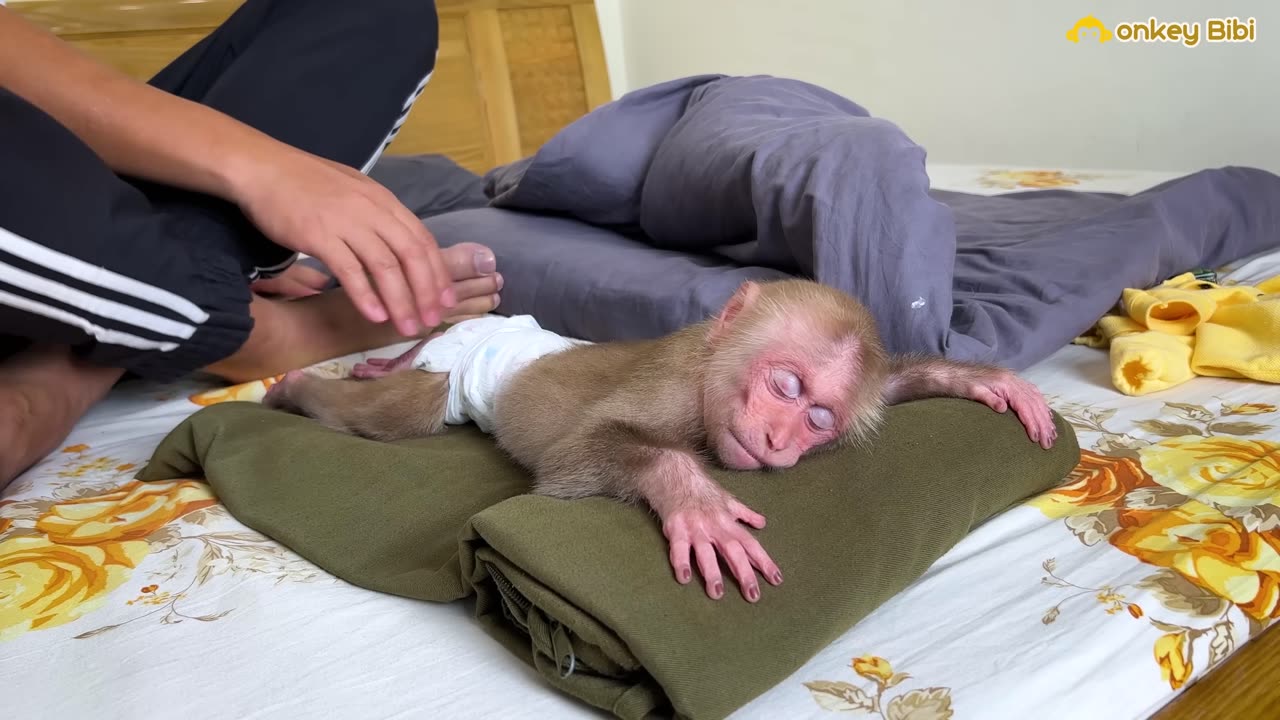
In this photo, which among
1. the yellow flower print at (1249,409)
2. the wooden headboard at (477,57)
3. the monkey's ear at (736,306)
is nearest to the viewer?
the monkey's ear at (736,306)

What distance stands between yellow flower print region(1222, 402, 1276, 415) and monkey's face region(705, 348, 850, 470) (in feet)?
2.09

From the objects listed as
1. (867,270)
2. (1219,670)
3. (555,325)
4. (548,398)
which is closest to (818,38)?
(555,325)

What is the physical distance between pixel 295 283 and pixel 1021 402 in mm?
1505

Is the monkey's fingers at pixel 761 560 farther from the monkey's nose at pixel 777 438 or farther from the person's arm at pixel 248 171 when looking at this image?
the person's arm at pixel 248 171

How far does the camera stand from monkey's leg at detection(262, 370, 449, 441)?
146cm

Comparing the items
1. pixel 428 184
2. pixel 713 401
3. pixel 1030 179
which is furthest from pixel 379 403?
pixel 1030 179

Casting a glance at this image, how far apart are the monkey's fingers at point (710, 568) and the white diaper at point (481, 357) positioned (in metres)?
0.56

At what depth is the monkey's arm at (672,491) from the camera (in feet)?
2.86

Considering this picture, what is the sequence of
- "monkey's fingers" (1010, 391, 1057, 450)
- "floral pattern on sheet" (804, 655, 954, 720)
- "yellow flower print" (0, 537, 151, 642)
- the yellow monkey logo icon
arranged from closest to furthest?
"floral pattern on sheet" (804, 655, 954, 720) → "yellow flower print" (0, 537, 151, 642) → "monkey's fingers" (1010, 391, 1057, 450) → the yellow monkey logo icon

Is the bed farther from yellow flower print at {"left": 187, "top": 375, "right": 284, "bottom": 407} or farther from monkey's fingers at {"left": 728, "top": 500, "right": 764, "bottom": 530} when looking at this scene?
yellow flower print at {"left": 187, "top": 375, "right": 284, "bottom": 407}

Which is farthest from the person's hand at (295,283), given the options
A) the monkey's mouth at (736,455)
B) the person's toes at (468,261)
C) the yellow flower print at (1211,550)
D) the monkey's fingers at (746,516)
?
the yellow flower print at (1211,550)

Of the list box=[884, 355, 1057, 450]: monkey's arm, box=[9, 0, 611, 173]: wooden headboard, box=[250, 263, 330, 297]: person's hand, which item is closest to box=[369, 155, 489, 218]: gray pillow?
box=[250, 263, 330, 297]: person's hand

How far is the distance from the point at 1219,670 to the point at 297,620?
0.89 meters

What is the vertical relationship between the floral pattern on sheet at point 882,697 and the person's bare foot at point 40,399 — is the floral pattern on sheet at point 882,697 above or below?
below
